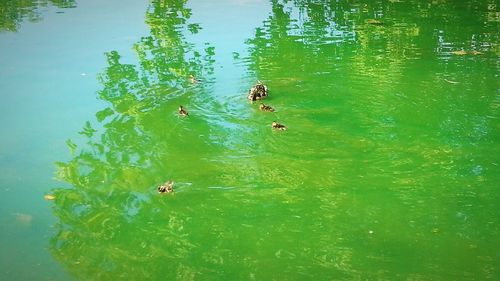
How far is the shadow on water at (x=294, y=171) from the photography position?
4.32 m

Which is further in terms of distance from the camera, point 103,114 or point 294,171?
point 103,114

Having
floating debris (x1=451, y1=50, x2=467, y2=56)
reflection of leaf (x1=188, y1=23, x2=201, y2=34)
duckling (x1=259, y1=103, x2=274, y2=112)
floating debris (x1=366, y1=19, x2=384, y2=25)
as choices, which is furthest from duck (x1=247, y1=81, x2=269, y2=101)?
floating debris (x1=366, y1=19, x2=384, y2=25)

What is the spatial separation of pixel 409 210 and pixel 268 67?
176 inches

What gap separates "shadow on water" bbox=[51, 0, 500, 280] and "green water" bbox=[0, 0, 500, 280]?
2 centimetres

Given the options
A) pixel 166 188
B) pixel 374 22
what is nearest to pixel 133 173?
pixel 166 188

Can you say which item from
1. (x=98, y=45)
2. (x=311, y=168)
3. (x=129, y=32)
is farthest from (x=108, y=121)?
(x=129, y=32)

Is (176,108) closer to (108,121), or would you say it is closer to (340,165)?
(108,121)

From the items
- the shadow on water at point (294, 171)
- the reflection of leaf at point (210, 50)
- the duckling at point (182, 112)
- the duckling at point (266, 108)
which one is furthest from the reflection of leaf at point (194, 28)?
the duckling at point (266, 108)

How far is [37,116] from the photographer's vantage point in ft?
23.4

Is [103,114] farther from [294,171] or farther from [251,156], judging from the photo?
[294,171]

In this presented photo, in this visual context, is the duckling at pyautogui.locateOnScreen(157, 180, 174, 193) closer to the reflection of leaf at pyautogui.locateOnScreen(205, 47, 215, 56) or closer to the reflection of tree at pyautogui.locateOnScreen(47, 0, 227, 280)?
the reflection of tree at pyautogui.locateOnScreen(47, 0, 227, 280)

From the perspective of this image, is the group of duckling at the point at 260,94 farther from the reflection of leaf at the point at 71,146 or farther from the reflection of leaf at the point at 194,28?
the reflection of leaf at the point at 194,28

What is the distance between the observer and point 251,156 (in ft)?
19.3

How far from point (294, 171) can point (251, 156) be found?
0.56 m
